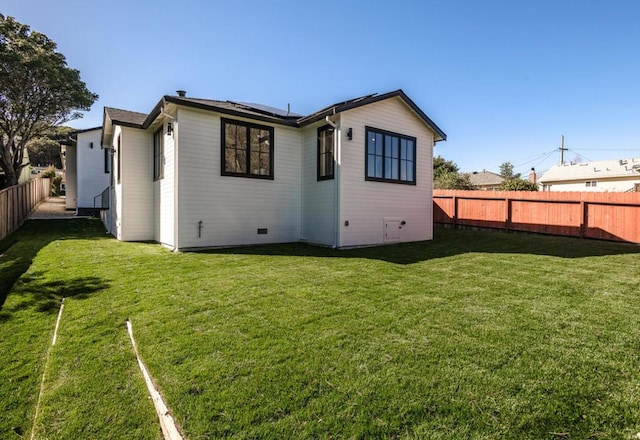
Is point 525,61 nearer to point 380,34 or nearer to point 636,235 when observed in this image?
point 380,34

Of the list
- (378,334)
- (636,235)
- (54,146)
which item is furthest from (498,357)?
(54,146)

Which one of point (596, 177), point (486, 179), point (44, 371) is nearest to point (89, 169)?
point (44, 371)

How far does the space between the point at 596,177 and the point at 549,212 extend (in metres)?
24.4

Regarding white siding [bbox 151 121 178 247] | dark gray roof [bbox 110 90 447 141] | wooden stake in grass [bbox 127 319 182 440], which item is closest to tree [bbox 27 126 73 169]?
dark gray roof [bbox 110 90 447 141]

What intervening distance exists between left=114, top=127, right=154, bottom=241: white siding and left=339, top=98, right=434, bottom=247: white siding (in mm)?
6133

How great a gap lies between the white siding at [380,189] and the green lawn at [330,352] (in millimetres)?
3226

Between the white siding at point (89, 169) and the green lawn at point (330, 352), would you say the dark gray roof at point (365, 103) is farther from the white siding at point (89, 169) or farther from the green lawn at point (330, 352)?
the white siding at point (89, 169)

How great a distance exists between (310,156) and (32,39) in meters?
16.8

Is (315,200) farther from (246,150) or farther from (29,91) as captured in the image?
(29,91)

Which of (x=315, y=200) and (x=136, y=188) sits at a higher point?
(x=136, y=188)

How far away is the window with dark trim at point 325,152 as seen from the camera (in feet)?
28.7

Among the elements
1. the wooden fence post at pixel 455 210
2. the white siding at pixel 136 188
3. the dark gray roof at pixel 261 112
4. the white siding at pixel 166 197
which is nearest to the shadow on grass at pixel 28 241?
the white siding at pixel 136 188

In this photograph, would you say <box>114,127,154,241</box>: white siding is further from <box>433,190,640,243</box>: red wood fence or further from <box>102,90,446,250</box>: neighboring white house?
<box>433,190,640,243</box>: red wood fence

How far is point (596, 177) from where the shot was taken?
28.6 metres
